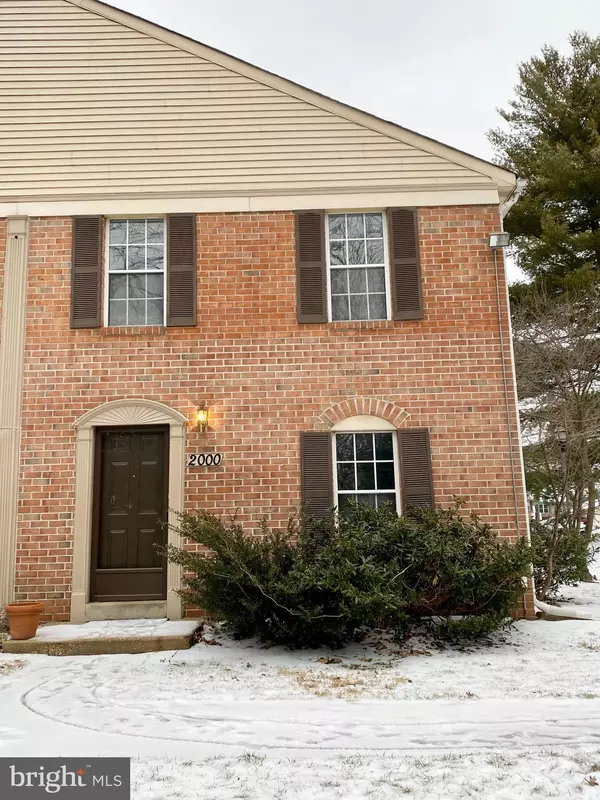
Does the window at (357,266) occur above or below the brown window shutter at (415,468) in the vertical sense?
above

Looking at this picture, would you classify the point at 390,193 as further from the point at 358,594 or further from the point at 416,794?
the point at 416,794

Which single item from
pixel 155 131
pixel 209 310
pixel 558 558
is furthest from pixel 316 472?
pixel 155 131

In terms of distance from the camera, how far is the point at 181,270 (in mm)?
8570

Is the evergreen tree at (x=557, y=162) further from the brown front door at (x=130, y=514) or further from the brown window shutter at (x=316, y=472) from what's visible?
the brown front door at (x=130, y=514)

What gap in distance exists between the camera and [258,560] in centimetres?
652

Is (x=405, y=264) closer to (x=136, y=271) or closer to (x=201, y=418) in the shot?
(x=201, y=418)

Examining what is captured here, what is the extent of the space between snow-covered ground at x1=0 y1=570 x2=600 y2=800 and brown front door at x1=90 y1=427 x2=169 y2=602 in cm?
143

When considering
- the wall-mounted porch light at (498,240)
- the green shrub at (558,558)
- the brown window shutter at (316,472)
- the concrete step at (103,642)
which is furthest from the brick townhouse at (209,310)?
the green shrub at (558,558)

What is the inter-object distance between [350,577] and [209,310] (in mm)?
3845

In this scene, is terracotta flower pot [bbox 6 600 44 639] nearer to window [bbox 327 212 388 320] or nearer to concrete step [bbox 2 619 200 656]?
concrete step [bbox 2 619 200 656]

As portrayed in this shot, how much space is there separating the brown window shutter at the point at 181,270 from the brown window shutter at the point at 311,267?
132 centimetres

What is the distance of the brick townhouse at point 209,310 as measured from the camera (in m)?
8.13

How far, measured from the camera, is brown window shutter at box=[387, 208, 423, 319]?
8492mm

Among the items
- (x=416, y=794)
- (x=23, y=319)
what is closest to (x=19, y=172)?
(x=23, y=319)
